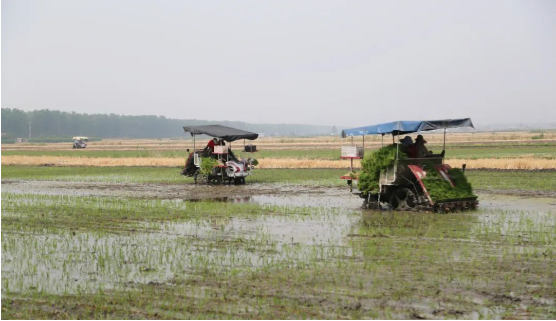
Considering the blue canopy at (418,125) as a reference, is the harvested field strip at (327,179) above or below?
below

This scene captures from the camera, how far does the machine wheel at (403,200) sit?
50.6 feet

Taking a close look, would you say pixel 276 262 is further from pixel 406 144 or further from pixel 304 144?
A: pixel 304 144

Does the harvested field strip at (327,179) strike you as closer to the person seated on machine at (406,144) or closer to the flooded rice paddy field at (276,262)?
A: the flooded rice paddy field at (276,262)

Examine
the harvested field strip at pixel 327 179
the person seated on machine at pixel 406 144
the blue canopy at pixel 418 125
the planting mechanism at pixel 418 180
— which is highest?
the blue canopy at pixel 418 125

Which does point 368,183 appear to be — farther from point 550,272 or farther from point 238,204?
point 550,272

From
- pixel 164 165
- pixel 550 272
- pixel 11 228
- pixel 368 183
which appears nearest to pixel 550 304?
pixel 550 272

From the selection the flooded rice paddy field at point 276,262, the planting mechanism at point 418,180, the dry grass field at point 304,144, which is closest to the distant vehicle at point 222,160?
the flooded rice paddy field at point 276,262

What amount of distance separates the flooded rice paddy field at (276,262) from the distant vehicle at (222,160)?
7.95 m

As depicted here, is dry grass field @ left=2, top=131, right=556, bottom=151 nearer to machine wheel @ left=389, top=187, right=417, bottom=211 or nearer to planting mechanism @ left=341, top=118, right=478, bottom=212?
planting mechanism @ left=341, top=118, right=478, bottom=212

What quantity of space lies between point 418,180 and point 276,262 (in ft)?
22.2

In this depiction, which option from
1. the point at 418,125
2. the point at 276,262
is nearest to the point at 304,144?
the point at 418,125

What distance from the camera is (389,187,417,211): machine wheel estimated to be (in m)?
15.4

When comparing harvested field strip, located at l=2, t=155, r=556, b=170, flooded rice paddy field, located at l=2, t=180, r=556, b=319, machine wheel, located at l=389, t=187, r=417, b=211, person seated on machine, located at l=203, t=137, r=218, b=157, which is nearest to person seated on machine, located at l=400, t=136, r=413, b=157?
machine wheel, located at l=389, t=187, r=417, b=211

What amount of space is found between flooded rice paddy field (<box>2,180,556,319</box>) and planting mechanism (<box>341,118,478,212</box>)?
0.72 metres
